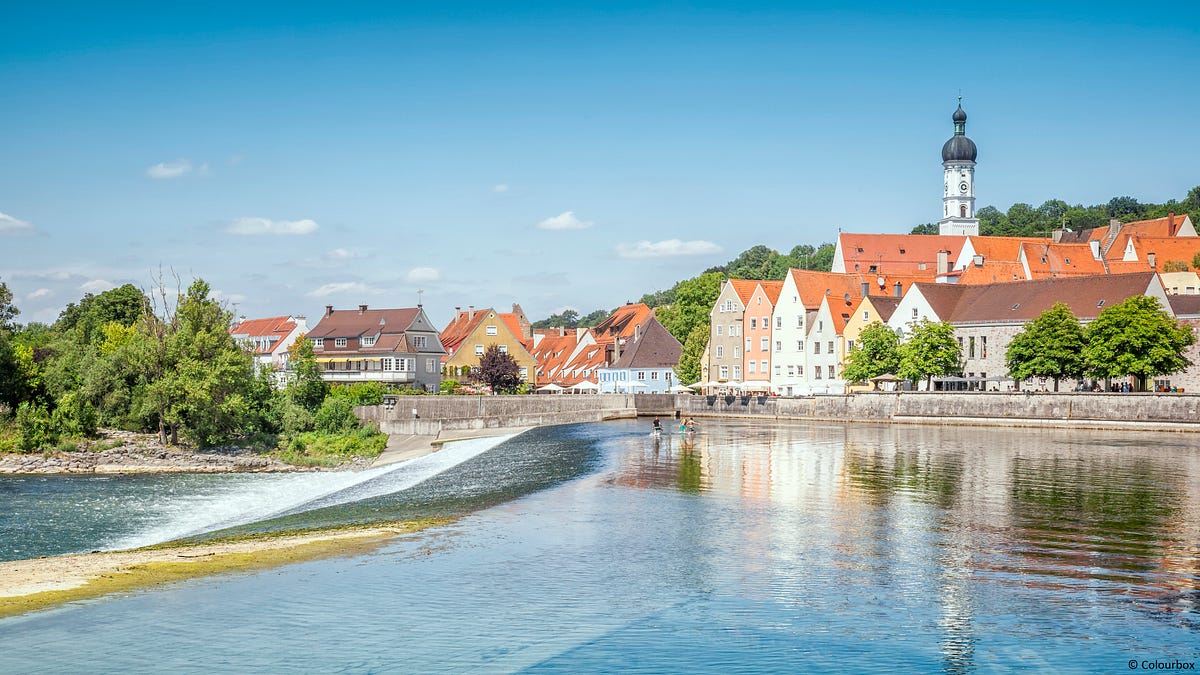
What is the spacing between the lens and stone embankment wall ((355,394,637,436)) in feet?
221

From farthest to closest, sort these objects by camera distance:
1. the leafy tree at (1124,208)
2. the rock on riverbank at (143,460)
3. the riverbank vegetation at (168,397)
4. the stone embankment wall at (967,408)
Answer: the leafy tree at (1124,208)
the stone embankment wall at (967,408)
the riverbank vegetation at (168,397)
the rock on riverbank at (143,460)

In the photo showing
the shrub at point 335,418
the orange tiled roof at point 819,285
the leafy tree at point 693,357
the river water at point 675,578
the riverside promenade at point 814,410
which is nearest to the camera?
the river water at point 675,578

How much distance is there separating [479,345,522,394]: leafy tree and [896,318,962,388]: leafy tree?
32.7 meters

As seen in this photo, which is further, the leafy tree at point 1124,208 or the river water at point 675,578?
the leafy tree at point 1124,208

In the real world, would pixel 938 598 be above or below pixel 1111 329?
below

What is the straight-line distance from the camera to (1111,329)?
6438cm

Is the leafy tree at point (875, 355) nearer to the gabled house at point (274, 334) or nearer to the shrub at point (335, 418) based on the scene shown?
the shrub at point (335, 418)

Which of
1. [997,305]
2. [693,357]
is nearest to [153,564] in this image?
[997,305]

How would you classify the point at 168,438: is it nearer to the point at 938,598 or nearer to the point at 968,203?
the point at 938,598

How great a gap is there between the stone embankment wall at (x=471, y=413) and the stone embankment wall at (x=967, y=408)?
344 inches

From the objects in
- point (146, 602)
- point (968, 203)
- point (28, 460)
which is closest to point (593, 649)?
point (146, 602)

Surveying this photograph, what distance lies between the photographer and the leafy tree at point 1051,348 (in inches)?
2616

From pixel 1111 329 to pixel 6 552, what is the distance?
59.6 meters

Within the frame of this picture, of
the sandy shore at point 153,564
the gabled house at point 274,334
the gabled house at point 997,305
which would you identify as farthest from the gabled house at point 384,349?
the sandy shore at point 153,564
